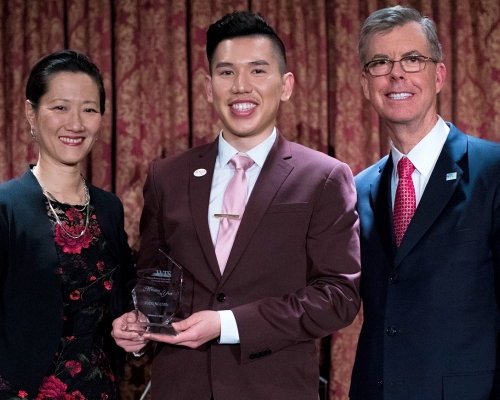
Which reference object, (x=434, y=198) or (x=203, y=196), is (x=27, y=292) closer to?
(x=203, y=196)

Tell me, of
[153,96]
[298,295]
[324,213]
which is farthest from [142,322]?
[153,96]

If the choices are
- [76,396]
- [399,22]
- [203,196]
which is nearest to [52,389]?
[76,396]

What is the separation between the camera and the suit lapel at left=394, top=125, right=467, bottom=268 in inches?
86.2

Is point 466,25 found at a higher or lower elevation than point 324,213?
higher

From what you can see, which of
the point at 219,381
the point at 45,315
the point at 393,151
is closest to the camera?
the point at 219,381

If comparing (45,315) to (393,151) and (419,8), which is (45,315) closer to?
(393,151)

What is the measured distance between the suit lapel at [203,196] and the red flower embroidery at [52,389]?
2.33 ft

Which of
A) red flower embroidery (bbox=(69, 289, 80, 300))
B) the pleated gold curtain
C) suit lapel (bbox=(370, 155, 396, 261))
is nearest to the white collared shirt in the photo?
suit lapel (bbox=(370, 155, 396, 261))

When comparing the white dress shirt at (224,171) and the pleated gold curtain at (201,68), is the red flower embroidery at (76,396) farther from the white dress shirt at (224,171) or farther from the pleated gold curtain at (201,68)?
the pleated gold curtain at (201,68)

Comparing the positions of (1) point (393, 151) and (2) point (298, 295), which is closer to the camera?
(2) point (298, 295)

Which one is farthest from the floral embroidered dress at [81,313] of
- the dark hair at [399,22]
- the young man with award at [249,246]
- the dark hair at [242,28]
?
the dark hair at [399,22]

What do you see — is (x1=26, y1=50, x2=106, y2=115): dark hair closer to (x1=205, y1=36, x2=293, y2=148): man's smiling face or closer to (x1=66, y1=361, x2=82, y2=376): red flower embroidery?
(x1=205, y1=36, x2=293, y2=148): man's smiling face

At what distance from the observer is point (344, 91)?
3.49 metres

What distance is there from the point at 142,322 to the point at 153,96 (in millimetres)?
1711
